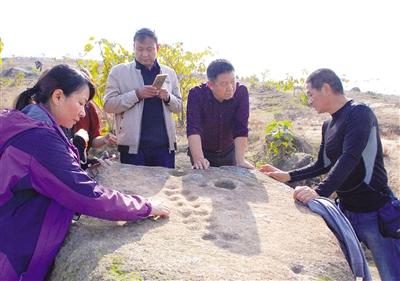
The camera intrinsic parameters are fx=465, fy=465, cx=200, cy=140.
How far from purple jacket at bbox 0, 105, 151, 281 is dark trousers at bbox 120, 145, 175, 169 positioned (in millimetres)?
1762

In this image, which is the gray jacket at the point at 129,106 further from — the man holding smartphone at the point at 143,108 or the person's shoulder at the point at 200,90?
the person's shoulder at the point at 200,90

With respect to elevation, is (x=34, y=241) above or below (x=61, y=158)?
below

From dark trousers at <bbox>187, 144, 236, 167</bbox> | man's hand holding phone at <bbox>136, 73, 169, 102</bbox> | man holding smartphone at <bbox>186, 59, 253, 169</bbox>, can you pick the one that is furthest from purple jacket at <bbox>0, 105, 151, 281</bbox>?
dark trousers at <bbox>187, 144, 236, 167</bbox>

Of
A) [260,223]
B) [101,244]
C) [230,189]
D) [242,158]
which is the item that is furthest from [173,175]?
[101,244]

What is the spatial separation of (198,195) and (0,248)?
1329mm

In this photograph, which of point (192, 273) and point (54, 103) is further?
point (54, 103)

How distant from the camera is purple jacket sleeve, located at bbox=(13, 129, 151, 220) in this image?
208 centimetres

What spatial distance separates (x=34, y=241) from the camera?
2145 mm

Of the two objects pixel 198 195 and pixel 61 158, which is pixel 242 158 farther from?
pixel 61 158

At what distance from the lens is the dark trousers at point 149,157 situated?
4.02 m

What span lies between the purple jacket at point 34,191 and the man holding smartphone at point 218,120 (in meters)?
1.63

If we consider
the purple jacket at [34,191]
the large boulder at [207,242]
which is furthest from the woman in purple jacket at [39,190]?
the large boulder at [207,242]

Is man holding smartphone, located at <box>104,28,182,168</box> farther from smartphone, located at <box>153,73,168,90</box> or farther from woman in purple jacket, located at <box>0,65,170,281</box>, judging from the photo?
woman in purple jacket, located at <box>0,65,170,281</box>

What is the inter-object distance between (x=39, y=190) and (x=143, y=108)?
191 cm
